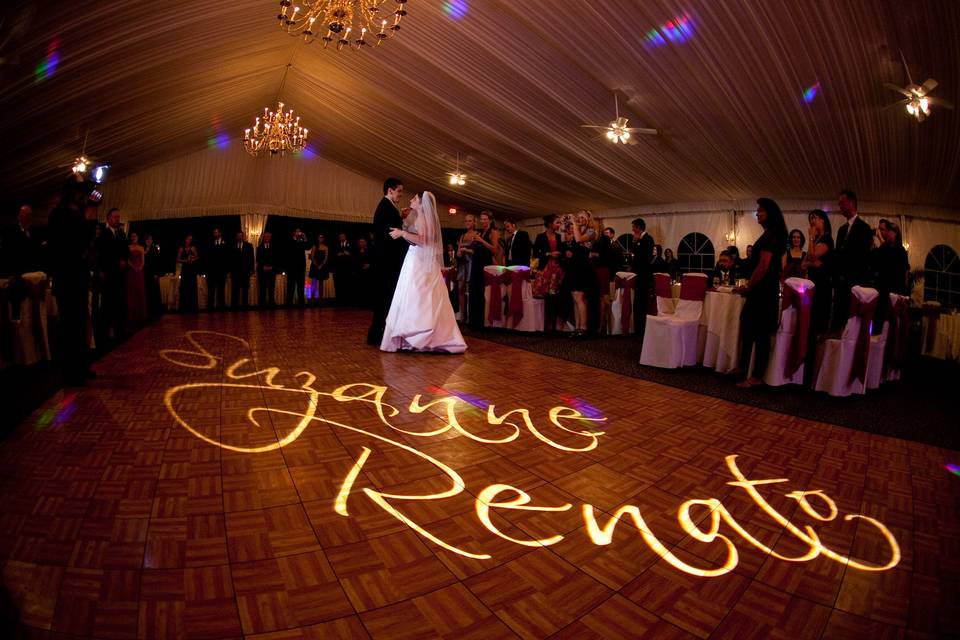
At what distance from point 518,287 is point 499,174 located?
5.73 meters

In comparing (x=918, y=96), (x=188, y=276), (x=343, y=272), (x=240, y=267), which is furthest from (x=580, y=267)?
(x=188, y=276)

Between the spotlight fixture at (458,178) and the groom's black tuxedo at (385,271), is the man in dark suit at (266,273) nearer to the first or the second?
the spotlight fixture at (458,178)

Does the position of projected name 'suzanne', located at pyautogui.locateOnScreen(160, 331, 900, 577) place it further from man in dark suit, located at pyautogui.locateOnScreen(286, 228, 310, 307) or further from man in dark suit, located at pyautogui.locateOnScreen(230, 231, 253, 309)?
man in dark suit, located at pyautogui.locateOnScreen(286, 228, 310, 307)

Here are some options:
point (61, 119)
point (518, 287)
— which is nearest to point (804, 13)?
point (518, 287)

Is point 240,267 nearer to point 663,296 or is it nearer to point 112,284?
point 112,284

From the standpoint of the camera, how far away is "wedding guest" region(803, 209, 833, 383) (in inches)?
151

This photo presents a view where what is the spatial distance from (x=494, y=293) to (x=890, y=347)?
14.9ft

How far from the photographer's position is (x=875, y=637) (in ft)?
4.02

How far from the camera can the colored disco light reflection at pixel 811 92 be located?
530 cm

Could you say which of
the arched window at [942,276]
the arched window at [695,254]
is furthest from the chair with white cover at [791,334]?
the arched window at [695,254]

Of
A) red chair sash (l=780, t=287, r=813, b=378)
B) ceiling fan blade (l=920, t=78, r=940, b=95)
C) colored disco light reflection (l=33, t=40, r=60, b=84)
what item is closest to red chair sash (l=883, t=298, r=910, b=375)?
red chair sash (l=780, t=287, r=813, b=378)

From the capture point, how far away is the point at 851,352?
12.2ft

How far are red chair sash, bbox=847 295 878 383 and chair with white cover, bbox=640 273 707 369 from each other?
1.20 m

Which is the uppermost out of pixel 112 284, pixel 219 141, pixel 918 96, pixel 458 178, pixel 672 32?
pixel 219 141
